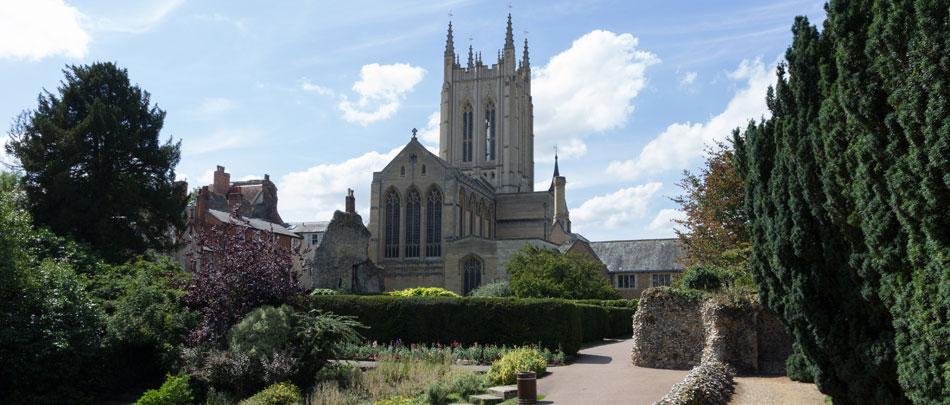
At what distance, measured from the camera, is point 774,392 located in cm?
1121

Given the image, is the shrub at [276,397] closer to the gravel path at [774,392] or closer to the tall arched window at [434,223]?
the gravel path at [774,392]

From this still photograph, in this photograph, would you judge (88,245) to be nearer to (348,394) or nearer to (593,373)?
(348,394)

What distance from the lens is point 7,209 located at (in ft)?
49.1

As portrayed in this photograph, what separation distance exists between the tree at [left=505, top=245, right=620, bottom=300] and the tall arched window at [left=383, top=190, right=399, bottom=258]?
18.6 meters

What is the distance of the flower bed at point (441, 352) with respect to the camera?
15664 millimetres

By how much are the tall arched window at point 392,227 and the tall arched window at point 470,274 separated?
7.07 m

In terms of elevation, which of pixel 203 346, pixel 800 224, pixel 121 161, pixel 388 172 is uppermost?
pixel 388 172

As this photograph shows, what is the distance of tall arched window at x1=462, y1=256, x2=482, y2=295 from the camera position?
44.8m

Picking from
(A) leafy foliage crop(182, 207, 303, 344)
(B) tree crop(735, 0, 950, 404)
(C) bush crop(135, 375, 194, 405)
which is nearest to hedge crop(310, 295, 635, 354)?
(A) leafy foliage crop(182, 207, 303, 344)

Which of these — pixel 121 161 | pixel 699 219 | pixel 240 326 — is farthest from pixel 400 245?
pixel 240 326

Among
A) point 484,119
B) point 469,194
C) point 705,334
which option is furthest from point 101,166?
point 484,119

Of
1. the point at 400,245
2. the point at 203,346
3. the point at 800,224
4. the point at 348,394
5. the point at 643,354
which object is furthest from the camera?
the point at 400,245

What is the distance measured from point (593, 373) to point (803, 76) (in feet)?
28.8

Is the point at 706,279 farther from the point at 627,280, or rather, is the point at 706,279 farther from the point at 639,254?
the point at 639,254
